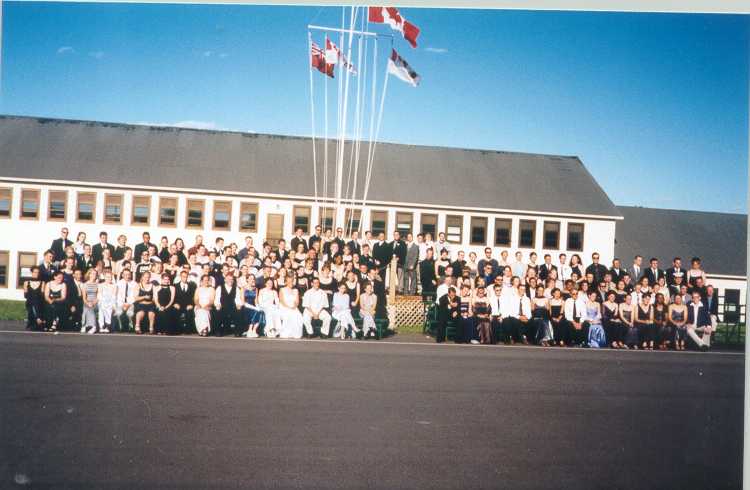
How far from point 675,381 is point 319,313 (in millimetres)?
5215

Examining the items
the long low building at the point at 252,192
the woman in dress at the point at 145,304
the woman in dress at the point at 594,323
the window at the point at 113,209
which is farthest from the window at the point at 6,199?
the woman in dress at the point at 594,323

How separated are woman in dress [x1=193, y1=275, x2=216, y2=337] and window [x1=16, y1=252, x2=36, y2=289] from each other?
2.52m

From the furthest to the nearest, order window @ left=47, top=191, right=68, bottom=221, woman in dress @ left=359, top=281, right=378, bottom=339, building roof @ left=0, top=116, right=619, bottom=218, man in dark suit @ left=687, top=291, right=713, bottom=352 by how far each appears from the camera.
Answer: window @ left=47, top=191, right=68, bottom=221 < building roof @ left=0, top=116, right=619, bottom=218 < woman in dress @ left=359, top=281, right=378, bottom=339 < man in dark suit @ left=687, top=291, right=713, bottom=352

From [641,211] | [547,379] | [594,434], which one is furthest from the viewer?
[641,211]

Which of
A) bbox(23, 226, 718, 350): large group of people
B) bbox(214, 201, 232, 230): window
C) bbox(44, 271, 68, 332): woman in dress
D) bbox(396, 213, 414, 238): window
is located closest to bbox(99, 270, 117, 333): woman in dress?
bbox(23, 226, 718, 350): large group of people

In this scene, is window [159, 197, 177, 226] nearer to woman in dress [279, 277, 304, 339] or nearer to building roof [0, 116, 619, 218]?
building roof [0, 116, 619, 218]

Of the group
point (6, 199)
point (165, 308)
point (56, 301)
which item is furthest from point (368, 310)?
point (6, 199)

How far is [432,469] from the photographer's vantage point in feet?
14.6

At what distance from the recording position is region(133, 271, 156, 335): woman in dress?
9.56 metres

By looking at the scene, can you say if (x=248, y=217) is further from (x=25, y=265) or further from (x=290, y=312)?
(x=25, y=265)

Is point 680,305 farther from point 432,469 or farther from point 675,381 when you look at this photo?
point 432,469

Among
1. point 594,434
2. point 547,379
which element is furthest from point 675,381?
point 594,434

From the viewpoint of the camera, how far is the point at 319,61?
9.59 meters

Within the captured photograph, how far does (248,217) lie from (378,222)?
10.3 feet
